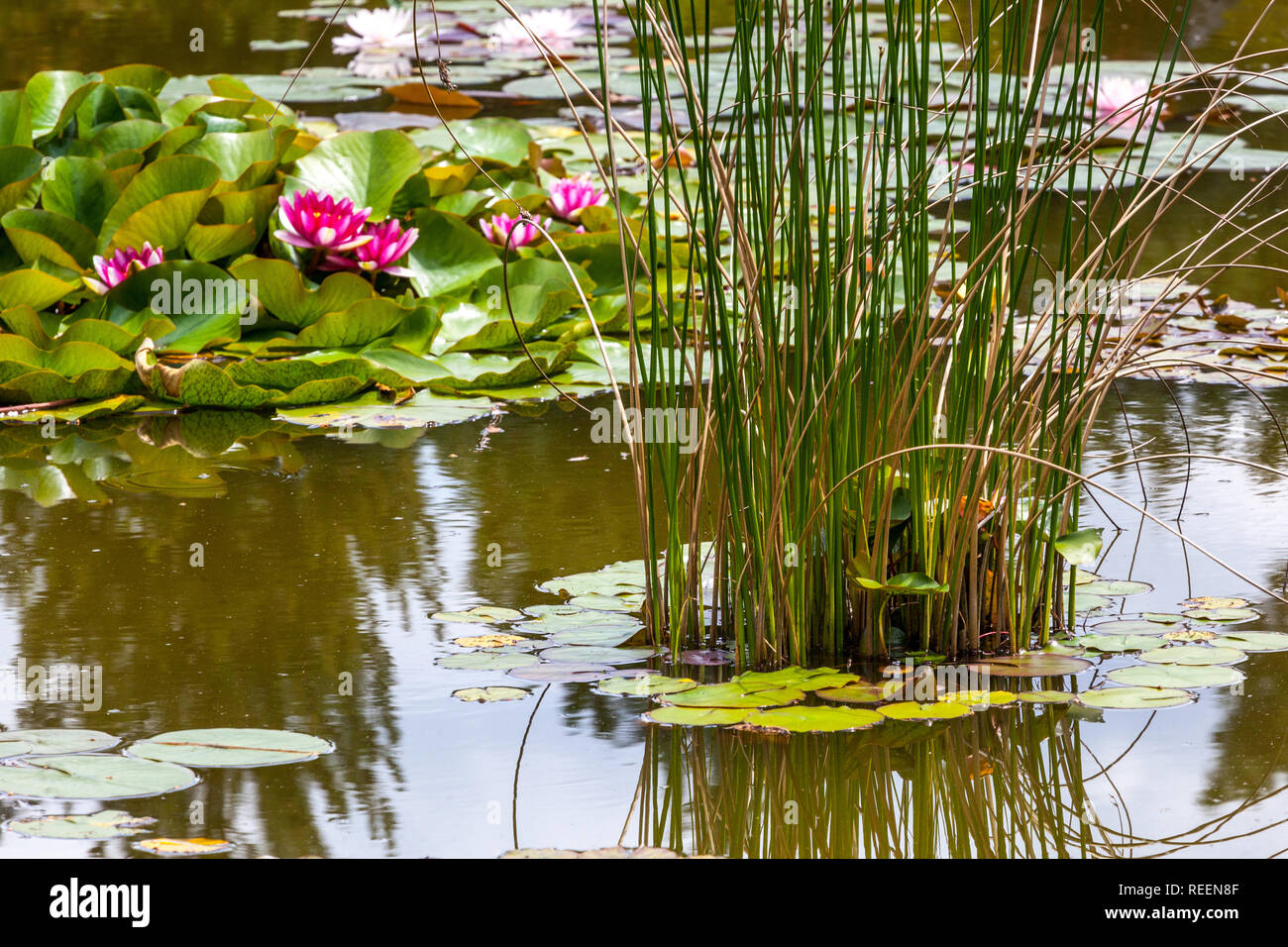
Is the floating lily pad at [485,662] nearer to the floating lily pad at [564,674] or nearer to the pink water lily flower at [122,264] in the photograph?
the floating lily pad at [564,674]

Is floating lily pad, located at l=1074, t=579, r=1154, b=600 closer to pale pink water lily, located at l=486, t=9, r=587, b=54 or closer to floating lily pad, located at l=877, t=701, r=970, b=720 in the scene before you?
floating lily pad, located at l=877, t=701, r=970, b=720

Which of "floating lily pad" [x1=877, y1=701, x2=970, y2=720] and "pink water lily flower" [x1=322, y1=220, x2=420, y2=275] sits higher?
"pink water lily flower" [x1=322, y1=220, x2=420, y2=275]

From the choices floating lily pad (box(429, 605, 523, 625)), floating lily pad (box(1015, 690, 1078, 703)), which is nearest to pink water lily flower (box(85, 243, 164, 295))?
floating lily pad (box(429, 605, 523, 625))

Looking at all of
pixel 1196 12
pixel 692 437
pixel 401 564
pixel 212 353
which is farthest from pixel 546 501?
pixel 1196 12

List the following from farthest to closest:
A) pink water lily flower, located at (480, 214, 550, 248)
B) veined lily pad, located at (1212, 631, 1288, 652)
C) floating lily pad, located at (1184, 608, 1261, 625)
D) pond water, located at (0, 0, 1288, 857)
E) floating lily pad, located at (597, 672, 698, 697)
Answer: pink water lily flower, located at (480, 214, 550, 248) < floating lily pad, located at (1184, 608, 1261, 625) < veined lily pad, located at (1212, 631, 1288, 652) < floating lily pad, located at (597, 672, 698, 697) < pond water, located at (0, 0, 1288, 857)

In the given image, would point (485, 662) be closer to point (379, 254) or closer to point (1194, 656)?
point (1194, 656)

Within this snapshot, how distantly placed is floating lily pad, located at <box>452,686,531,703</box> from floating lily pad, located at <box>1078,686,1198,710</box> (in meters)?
0.80

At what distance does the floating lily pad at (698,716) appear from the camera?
1.95 m

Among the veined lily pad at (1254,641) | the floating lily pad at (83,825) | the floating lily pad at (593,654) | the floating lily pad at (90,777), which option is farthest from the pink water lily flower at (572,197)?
the floating lily pad at (83,825)

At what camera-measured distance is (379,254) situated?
4086 millimetres

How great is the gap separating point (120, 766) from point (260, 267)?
2.24 meters

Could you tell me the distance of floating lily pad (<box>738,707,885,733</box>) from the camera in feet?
6.36
